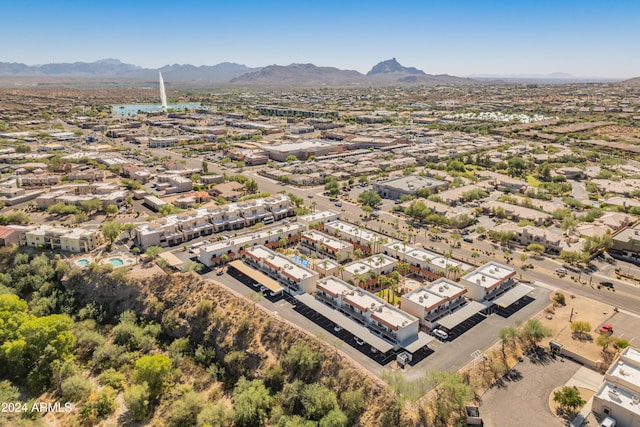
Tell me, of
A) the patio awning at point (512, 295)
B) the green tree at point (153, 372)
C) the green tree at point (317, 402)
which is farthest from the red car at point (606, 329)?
the green tree at point (153, 372)

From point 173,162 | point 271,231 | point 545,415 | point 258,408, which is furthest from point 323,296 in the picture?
point 173,162

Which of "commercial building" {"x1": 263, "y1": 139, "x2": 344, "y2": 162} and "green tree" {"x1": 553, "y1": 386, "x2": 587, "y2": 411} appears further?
"commercial building" {"x1": 263, "y1": 139, "x2": 344, "y2": 162}

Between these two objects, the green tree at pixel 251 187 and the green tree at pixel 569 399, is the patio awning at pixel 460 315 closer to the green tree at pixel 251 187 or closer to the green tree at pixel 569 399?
the green tree at pixel 569 399

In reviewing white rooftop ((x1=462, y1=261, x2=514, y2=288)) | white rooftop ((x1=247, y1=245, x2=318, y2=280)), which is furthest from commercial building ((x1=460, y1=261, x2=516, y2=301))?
white rooftop ((x1=247, y1=245, x2=318, y2=280))

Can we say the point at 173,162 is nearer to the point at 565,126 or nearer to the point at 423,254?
the point at 423,254

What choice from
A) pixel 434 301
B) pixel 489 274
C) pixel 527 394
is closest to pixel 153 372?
pixel 434 301

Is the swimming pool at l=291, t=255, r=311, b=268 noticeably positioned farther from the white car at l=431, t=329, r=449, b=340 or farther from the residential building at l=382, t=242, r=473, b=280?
the white car at l=431, t=329, r=449, b=340

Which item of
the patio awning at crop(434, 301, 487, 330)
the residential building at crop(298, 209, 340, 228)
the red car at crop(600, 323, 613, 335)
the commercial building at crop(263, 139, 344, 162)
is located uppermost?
the commercial building at crop(263, 139, 344, 162)

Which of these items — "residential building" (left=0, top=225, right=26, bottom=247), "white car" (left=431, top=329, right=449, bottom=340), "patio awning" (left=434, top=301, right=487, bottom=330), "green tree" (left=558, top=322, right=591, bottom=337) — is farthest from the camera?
"residential building" (left=0, top=225, right=26, bottom=247)
